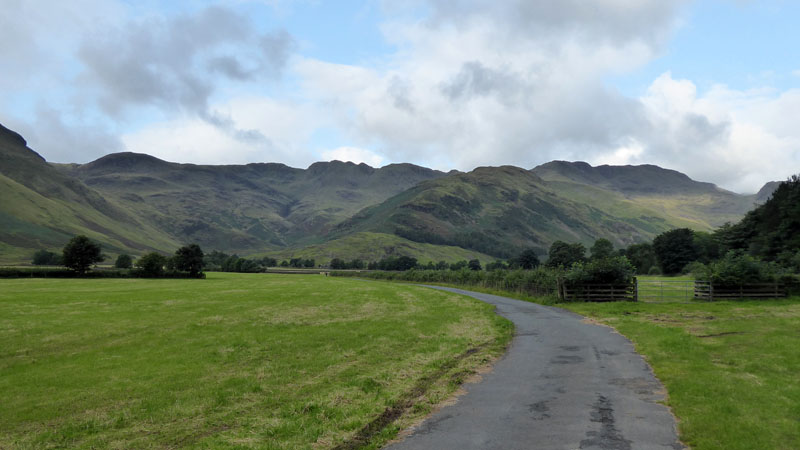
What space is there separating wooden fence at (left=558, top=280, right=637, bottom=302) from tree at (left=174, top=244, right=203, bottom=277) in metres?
106

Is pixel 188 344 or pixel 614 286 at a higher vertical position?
pixel 614 286

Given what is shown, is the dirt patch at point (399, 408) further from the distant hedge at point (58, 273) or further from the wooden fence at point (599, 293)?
the distant hedge at point (58, 273)

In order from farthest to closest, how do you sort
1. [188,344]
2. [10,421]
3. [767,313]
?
[767,313], [188,344], [10,421]

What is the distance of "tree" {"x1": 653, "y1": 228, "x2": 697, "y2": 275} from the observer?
447 feet

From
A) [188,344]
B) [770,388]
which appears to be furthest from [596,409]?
[188,344]

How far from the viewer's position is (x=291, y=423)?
1367 centimetres

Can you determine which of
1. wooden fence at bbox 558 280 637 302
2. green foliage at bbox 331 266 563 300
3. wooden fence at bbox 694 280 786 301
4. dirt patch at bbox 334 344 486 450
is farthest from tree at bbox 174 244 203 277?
dirt patch at bbox 334 344 486 450

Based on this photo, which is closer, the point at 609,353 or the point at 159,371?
the point at 159,371

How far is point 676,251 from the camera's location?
13775cm

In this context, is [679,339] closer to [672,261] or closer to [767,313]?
[767,313]

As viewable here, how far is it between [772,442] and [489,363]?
11644 millimetres

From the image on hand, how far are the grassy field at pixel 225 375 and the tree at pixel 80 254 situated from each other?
83872mm

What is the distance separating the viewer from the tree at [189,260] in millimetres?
128875

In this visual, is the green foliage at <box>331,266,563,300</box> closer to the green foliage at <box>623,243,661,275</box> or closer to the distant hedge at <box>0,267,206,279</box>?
the distant hedge at <box>0,267,206,279</box>
